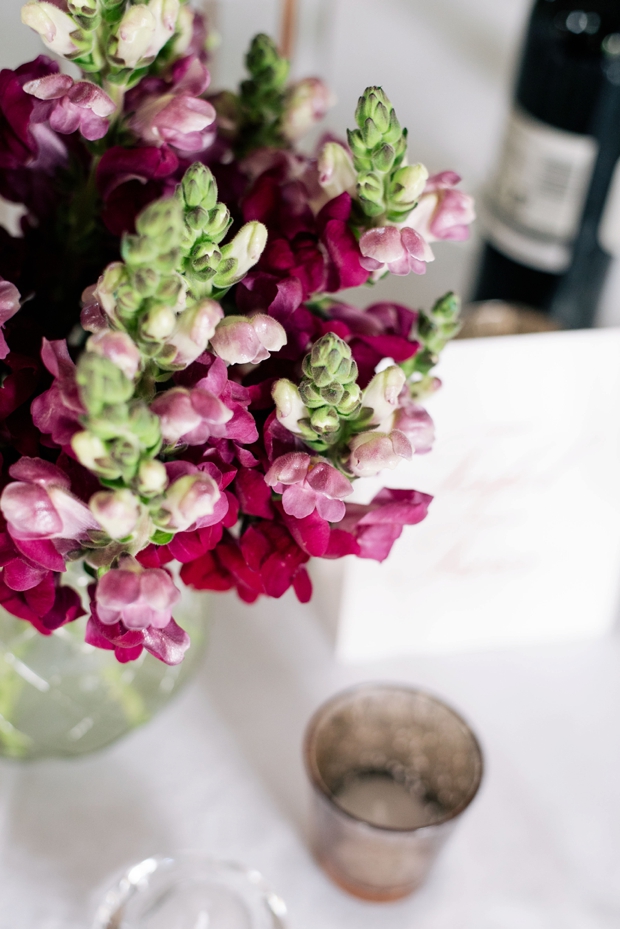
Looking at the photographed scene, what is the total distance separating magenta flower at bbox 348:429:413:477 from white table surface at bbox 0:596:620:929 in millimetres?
206

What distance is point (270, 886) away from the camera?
1.55 ft

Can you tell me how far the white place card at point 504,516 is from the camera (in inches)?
18.7

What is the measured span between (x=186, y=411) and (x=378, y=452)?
68 millimetres

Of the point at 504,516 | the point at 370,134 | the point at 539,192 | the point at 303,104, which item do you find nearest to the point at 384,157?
the point at 370,134

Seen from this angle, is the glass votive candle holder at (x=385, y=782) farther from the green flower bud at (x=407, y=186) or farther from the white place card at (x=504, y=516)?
the green flower bud at (x=407, y=186)

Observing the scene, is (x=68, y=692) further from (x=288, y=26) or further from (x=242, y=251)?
(x=288, y=26)

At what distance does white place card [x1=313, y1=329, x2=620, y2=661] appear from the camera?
0.48m

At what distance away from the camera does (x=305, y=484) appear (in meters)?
0.30

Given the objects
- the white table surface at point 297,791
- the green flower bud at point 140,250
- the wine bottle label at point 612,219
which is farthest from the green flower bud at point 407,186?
the wine bottle label at point 612,219

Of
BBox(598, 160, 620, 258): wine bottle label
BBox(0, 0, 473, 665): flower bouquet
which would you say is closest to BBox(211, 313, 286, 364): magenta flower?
BBox(0, 0, 473, 665): flower bouquet

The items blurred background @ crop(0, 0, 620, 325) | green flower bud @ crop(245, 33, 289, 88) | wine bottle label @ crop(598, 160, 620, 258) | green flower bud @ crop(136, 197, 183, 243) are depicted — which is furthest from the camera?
blurred background @ crop(0, 0, 620, 325)

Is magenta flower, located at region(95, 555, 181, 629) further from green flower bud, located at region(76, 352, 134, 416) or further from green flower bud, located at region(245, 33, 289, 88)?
green flower bud, located at region(245, 33, 289, 88)

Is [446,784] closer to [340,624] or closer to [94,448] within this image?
[340,624]

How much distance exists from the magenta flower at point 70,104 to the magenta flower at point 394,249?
0.32 feet
